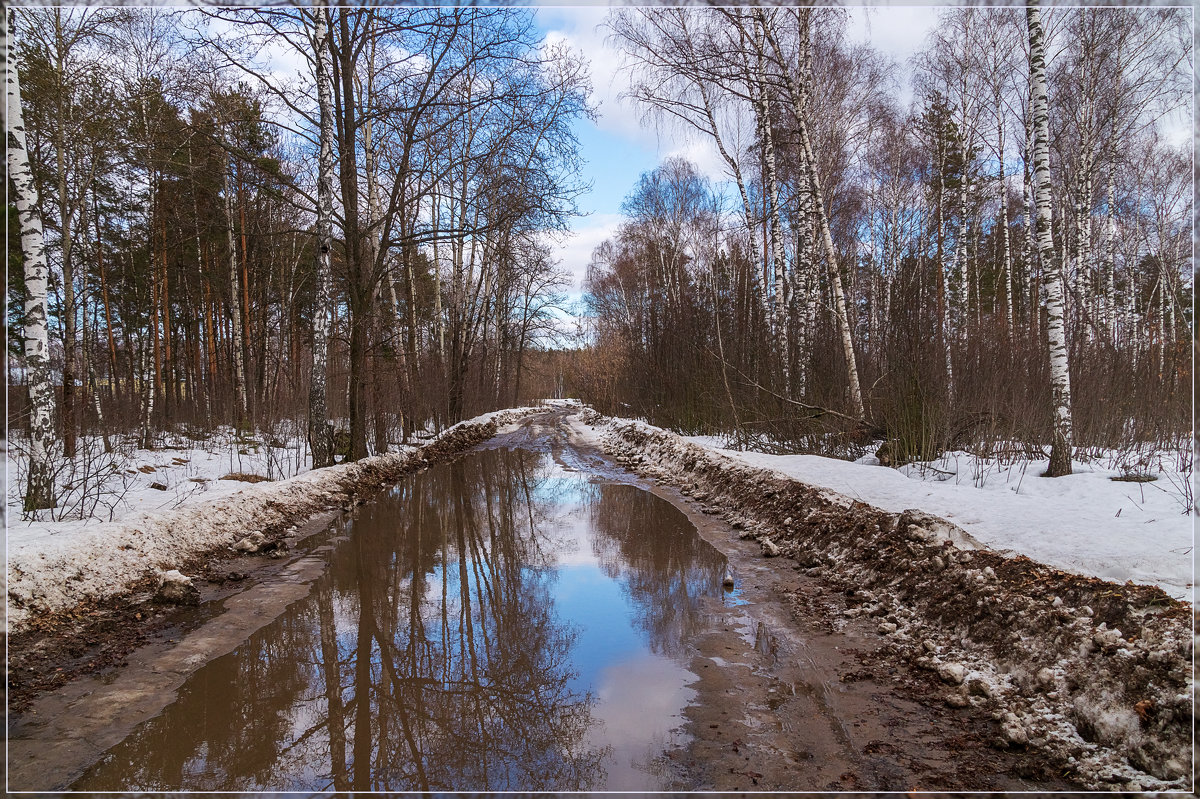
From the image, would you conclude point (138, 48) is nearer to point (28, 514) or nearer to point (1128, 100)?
point (28, 514)

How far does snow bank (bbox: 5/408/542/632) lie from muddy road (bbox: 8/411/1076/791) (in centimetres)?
37

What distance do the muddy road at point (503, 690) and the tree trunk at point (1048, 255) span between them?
3.80 metres

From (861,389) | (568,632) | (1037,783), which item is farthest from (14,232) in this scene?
(861,389)

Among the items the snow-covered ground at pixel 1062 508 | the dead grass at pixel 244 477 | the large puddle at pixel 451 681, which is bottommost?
the large puddle at pixel 451 681

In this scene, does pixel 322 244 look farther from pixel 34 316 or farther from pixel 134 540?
pixel 134 540

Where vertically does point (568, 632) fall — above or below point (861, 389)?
below

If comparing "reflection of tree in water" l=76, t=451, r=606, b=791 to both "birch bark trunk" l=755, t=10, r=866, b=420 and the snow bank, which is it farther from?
"birch bark trunk" l=755, t=10, r=866, b=420

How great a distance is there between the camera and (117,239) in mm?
17109

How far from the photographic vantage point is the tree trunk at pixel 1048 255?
6.86 meters

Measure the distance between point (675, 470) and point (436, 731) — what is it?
31.1 feet

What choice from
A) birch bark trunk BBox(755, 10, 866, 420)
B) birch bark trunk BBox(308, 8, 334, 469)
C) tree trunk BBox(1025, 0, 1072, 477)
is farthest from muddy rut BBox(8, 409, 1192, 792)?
birch bark trunk BBox(308, 8, 334, 469)

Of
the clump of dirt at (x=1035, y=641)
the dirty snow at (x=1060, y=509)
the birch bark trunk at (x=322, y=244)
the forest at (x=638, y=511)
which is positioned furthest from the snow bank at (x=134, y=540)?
the dirty snow at (x=1060, y=509)

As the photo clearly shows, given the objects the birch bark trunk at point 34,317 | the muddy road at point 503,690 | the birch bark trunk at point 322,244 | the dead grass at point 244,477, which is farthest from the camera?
the birch bark trunk at point 322,244

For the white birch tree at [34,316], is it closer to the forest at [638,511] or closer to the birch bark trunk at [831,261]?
the forest at [638,511]
